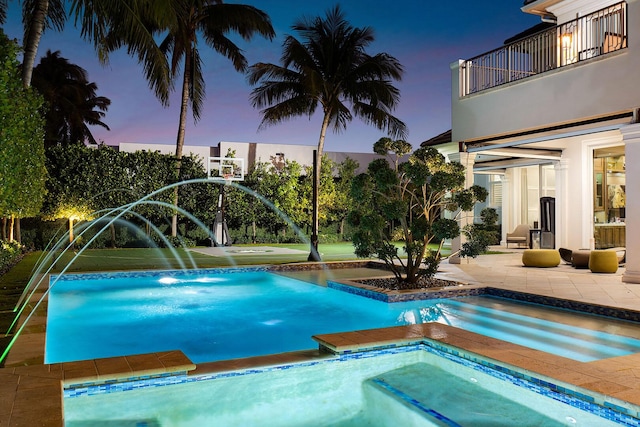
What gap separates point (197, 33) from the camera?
22016mm

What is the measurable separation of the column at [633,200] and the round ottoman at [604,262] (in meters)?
1.79

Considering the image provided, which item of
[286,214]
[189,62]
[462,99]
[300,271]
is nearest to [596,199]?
[462,99]

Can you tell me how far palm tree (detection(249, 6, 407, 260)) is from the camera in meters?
21.3

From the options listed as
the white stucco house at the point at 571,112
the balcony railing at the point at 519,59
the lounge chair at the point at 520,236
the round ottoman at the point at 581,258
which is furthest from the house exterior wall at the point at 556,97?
the lounge chair at the point at 520,236

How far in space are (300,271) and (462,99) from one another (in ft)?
20.3

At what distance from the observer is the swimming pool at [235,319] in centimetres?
688

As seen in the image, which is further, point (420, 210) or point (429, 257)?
point (420, 210)

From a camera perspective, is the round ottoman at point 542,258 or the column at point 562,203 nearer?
the round ottoman at point 542,258

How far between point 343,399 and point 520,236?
17454 mm

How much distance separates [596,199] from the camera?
1678 centimetres

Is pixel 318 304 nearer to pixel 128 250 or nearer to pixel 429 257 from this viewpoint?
pixel 429 257

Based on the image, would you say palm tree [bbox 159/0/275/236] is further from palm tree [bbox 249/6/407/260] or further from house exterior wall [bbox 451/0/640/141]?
house exterior wall [bbox 451/0/640/141]

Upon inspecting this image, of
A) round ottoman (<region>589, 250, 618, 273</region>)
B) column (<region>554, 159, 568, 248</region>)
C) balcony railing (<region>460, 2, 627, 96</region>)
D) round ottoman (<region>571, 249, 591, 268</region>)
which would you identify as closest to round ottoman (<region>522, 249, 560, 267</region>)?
round ottoman (<region>571, 249, 591, 268</region>)

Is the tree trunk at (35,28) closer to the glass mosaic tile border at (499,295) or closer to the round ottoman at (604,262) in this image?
the glass mosaic tile border at (499,295)
